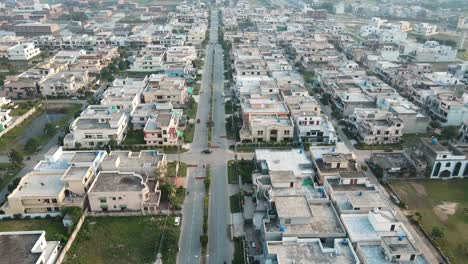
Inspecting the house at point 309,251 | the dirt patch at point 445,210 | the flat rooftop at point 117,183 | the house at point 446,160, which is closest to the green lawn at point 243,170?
the flat rooftop at point 117,183

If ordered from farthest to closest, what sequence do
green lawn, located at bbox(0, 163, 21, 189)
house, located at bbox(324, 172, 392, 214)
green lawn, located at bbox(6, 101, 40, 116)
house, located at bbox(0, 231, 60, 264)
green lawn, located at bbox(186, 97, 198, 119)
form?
green lawn, located at bbox(186, 97, 198, 119) < green lawn, located at bbox(6, 101, 40, 116) < green lawn, located at bbox(0, 163, 21, 189) < house, located at bbox(324, 172, 392, 214) < house, located at bbox(0, 231, 60, 264)

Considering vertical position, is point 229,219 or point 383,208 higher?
point 383,208

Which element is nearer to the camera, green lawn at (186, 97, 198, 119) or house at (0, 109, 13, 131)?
house at (0, 109, 13, 131)

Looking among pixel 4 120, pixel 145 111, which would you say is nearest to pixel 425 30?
pixel 145 111

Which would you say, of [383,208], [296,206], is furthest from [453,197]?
[296,206]

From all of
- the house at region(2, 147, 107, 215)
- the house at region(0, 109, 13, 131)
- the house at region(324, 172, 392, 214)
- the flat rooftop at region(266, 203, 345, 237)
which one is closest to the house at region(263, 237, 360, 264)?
the flat rooftop at region(266, 203, 345, 237)

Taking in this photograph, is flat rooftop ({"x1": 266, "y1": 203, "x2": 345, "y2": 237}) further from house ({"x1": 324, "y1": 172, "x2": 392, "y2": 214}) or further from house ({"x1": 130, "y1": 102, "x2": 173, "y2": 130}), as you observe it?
house ({"x1": 130, "y1": 102, "x2": 173, "y2": 130})

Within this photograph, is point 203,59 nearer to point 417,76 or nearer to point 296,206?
point 417,76
